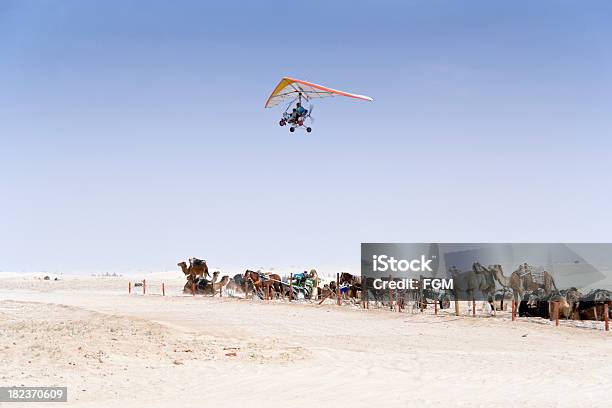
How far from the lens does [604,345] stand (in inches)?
787

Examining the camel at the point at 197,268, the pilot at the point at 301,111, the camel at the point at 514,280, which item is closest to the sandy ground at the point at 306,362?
the camel at the point at 514,280

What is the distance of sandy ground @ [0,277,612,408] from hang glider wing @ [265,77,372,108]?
13.2 m

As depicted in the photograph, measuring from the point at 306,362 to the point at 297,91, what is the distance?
21.3 m

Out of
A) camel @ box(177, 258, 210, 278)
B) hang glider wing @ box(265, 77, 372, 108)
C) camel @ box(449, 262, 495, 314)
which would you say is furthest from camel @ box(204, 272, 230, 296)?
camel @ box(449, 262, 495, 314)

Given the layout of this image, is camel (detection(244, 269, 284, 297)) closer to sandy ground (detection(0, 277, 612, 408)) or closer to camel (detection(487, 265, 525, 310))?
sandy ground (detection(0, 277, 612, 408))

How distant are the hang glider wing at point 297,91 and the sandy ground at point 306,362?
13218 mm

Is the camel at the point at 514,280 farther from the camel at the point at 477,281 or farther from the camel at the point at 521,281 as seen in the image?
the camel at the point at 477,281

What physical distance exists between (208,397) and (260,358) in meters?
4.05

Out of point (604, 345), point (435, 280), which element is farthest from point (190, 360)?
point (435, 280)

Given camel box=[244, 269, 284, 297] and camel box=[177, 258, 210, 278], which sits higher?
camel box=[177, 258, 210, 278]

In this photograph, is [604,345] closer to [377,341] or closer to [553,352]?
[553,352]

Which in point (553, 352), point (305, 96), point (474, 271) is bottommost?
point (553, 352)

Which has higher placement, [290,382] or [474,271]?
[474,271]

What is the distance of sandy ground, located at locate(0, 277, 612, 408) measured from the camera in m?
12.3
